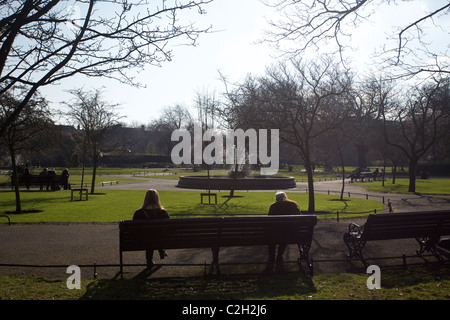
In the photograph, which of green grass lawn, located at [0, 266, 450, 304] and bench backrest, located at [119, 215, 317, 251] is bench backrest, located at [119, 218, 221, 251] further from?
green grass lawn, located at [0, 266, 450, 304]

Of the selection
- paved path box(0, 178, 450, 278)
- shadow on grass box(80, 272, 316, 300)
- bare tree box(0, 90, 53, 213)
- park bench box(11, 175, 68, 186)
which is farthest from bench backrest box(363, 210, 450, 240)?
park bench box(11, 175, 68, 186)

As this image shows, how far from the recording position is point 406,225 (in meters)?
7.17

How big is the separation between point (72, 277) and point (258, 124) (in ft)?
39.9

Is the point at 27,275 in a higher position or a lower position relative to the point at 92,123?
lower

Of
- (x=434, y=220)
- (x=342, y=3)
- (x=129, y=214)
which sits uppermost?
(x=342, y=3)

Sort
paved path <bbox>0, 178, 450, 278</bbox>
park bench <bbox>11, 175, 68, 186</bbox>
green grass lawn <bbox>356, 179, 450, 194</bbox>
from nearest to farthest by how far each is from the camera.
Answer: paved path <bbox>0, 178, 450, 278</bbox>
park bench <bbox>11, 175, 68, 186</bbox>
green grass lawn <bbox>356, 179, 450, 194</bbox>

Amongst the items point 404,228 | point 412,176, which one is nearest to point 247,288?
point 404,228

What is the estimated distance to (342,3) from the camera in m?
8.34

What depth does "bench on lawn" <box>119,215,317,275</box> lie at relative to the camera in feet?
20.5

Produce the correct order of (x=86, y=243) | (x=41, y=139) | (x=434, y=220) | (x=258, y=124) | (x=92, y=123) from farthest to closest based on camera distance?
(x=92, y=123)
(x=41, y=139)
(x=258, y=124)
(x=86, y=243)
(x=434, y=220)

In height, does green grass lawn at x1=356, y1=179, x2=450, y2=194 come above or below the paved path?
below

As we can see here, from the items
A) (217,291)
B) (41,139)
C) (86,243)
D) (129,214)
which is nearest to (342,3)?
(217,291)

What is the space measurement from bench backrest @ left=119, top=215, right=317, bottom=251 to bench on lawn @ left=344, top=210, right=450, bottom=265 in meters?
1.13
